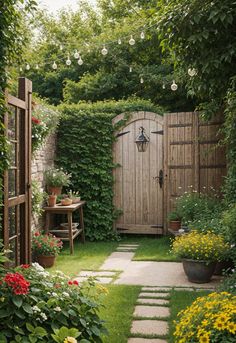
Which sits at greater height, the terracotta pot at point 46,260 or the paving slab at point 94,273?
the terracotta pot at point 46,260

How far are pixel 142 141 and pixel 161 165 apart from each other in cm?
53

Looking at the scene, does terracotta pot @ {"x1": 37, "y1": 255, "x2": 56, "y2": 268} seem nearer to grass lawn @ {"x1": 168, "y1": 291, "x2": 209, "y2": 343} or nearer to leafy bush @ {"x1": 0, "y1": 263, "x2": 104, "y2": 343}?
grass lawn @ {"x1": 168, "y1": 291, "x2": 209, "y2": 343}

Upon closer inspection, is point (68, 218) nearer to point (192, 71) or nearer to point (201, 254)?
point (201, 254)

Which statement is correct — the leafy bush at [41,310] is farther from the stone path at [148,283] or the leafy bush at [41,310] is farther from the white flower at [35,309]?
the stone path at [148,283]

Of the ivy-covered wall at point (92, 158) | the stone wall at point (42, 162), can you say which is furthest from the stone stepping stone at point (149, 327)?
the ivy-covered wall at point (92, 158)

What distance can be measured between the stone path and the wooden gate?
1010 mm

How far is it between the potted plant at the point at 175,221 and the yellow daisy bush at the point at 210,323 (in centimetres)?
416

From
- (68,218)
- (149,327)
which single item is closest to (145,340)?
(149,327)

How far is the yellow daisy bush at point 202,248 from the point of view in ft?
14.0

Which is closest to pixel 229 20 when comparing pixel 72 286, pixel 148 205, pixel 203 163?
pixel 72 286

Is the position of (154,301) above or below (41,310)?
below

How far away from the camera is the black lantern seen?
7.24 metres

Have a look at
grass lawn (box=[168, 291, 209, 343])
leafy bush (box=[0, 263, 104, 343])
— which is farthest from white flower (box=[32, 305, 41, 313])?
grass lawn (box=[168, 291, 209, 343])

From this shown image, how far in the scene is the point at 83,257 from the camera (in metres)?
5.78
